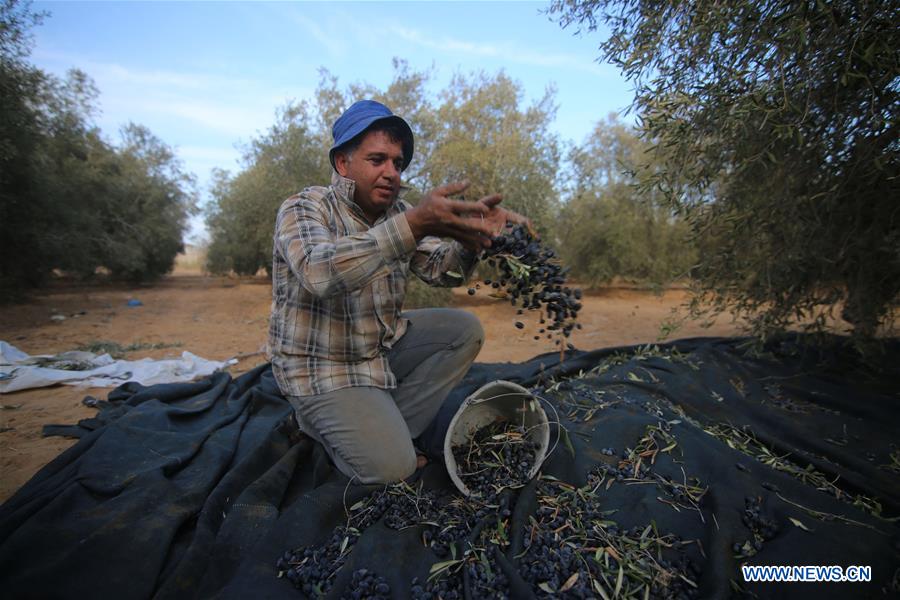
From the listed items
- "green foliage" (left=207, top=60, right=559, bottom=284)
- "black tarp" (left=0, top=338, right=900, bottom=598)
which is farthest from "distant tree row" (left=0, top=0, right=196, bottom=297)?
"black tarp" (left=0, top=338, right=900, bottom=598)

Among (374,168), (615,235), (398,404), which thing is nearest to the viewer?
(374,168)

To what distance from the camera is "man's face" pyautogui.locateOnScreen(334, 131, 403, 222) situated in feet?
8.45

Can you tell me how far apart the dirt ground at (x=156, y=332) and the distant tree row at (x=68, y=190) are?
52.7 inches

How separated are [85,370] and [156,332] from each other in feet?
11.6

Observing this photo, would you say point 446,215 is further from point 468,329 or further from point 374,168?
point 468,329

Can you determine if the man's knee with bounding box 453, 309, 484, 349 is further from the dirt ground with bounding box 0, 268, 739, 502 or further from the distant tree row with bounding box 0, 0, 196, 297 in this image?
the distant tree row with bounding box 0, 0, 196, 297

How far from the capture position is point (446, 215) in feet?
6.65

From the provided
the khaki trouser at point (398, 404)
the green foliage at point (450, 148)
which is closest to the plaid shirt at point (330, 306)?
the khaki trouser at point (398, 404)

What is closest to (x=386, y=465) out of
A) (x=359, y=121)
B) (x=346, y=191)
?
(x=346, y=191)

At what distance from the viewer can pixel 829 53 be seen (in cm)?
258

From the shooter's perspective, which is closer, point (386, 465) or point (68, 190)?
point (386, 465)

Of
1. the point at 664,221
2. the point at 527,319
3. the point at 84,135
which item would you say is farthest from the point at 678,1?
the point at 84,135

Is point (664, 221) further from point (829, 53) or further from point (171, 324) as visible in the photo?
point (171, 324)

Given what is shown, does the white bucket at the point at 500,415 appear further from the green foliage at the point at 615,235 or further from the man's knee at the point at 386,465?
the green foliage at the point at 615,235
